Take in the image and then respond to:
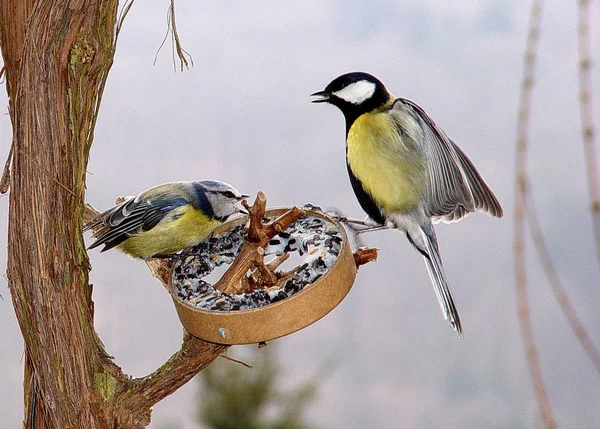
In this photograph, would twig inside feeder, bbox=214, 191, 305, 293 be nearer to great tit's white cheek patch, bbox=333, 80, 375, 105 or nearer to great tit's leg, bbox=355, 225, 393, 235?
great tit's leg, bbox=355, 225, 393, 235

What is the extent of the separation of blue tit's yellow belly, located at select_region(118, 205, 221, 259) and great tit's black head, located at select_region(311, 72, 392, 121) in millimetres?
A: 549

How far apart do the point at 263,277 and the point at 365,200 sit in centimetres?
43

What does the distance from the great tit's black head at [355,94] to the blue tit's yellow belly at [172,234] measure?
1.80ft

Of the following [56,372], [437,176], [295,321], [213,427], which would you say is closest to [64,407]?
[56,372]

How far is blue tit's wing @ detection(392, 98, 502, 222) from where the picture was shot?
2.18m

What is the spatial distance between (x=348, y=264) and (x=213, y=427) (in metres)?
1.99

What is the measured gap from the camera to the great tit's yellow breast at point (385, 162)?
2.17 metres

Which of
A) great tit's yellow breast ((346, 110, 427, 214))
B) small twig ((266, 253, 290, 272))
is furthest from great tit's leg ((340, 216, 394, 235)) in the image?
small twig ((266, 253, 290, 272))

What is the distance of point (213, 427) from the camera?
358 centimetres

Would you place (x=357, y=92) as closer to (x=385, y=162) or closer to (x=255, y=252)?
(x=385, y=162)

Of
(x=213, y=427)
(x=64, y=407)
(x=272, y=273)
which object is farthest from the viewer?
(x=213, y=427)

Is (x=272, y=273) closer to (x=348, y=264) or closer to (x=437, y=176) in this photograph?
(x=348, y=264)

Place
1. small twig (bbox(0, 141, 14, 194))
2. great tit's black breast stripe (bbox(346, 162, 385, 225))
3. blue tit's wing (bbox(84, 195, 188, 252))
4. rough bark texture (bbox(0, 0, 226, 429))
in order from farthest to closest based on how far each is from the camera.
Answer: great tit's black breast stripe (bbox(346, 162, 385, 225)) < blue tit's wing (bbox(84, 195, 188, 252)) < small twig (bbox(0, 141, 14, 194)) < rough bark texture (bbox(0, 0, 226, 429))

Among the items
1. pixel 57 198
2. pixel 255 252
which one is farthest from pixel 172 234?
pixel 57 198
